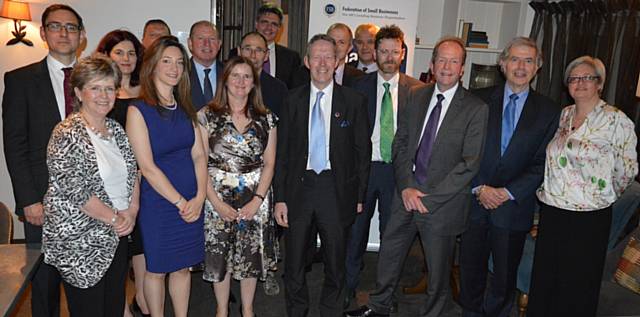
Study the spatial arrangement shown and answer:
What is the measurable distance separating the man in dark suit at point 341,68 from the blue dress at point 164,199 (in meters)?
1.30

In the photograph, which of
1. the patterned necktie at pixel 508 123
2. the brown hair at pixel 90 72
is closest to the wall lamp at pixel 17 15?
the brown hair at pixel 90 72

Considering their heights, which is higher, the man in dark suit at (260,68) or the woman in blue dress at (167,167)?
the man in dark suit at (260,68)

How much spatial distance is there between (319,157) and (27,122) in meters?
1.54

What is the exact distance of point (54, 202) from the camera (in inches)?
83.8

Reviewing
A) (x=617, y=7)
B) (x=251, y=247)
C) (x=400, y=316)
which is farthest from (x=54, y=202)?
(x=617, y=7)

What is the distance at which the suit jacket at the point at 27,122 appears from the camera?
8.08ft

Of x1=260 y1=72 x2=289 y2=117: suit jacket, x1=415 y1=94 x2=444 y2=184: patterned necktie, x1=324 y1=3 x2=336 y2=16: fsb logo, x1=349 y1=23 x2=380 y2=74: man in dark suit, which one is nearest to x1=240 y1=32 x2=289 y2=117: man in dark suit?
x1=260 y1=72 x2=289 y2=117: suit jacket

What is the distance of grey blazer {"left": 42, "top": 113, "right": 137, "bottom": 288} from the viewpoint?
2.10 m

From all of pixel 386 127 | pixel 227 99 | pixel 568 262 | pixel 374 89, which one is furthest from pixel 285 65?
pixel 568 262

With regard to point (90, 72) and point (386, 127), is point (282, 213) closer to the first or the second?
point (386, 127)

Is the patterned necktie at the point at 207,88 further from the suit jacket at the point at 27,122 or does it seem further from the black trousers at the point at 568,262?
the black trousers at the point at 568,262

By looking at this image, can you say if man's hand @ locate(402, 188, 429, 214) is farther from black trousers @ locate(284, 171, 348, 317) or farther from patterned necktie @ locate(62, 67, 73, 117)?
patterned necktie @ locate(62, 67, 73, 117)

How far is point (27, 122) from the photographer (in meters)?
2.49

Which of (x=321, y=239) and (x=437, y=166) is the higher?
(x=437, y=166)
